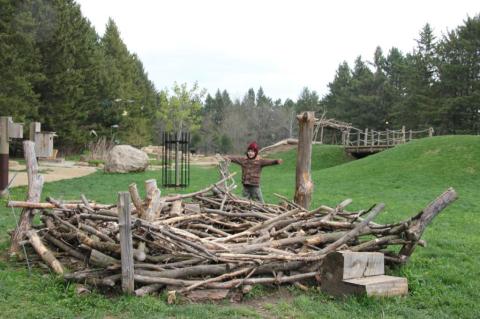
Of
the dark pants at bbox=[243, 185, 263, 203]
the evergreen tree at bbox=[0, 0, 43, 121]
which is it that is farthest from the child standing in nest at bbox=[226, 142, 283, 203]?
the evergreen tree at bbox=[0, 0, 43, 121]

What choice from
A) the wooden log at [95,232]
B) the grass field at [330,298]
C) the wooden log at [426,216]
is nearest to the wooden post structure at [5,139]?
Answer: the grass field at [330,298]

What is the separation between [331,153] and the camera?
105ft

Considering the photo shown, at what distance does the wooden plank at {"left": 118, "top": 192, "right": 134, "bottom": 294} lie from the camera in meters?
4.46

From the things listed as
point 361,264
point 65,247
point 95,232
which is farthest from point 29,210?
point 361,264

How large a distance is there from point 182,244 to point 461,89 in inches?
1825

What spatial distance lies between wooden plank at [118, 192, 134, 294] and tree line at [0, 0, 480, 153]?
22937mm

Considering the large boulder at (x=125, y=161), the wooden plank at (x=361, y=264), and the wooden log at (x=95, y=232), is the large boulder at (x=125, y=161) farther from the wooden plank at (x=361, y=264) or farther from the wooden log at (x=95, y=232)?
the wooden plank at (x=361, y=264)

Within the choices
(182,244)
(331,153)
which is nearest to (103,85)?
(331,153)

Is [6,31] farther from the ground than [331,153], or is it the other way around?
[6,31]

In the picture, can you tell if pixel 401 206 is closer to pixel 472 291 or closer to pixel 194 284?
pixel 472 291

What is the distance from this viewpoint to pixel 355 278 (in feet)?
16.1

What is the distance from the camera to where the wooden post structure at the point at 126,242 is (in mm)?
4465

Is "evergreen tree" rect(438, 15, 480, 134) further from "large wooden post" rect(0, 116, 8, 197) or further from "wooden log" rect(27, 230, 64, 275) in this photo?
"wooden log" rect(27, 230, 64, 275)

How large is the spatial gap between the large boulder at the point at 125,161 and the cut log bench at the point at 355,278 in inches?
697
